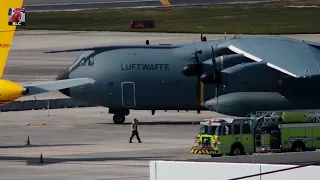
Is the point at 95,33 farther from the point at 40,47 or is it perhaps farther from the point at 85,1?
the point at 85,1

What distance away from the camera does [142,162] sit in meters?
42.6

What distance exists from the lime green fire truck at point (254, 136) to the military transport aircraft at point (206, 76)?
8356 millimetres

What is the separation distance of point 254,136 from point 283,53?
11459 millimetres

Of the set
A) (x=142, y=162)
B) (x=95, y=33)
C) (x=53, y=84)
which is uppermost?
(x=95, y=33)

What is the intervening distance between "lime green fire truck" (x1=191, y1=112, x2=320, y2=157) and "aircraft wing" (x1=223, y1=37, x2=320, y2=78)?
8335 mm

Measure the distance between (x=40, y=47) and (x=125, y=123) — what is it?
35.8 meters

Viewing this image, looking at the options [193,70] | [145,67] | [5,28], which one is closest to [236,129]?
[5,28]

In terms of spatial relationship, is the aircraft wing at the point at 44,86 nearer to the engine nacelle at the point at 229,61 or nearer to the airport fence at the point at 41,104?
the engine nacelle at the point at 229,61

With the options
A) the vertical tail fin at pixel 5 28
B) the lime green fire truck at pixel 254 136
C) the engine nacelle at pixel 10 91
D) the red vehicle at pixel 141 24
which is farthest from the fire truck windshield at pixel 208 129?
the red vehicle at pixel 141 24

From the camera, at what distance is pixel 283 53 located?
54969 millimetres

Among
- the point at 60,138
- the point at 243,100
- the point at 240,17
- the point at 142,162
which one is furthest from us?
the point at 240,17

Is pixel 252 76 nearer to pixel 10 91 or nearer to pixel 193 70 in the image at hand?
pixel 193 70

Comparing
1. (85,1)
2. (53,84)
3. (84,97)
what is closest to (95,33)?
(85,1)

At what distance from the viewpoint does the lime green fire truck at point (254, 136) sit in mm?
43719
